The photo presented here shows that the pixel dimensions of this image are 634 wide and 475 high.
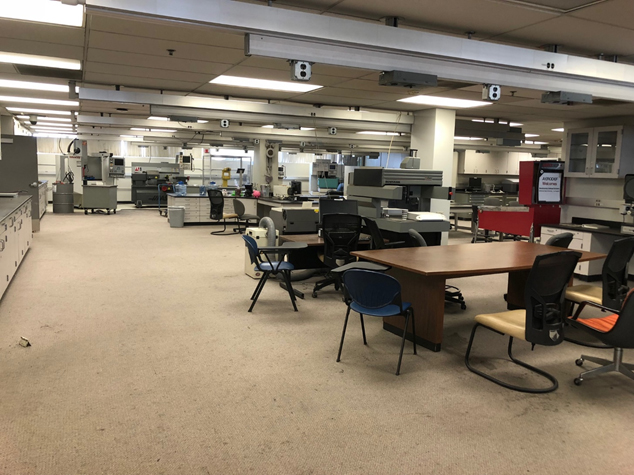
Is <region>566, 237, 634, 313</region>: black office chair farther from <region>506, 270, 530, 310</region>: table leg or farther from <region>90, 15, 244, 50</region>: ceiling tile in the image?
<region>90, 15, 244, 50</region>: ceiling tile

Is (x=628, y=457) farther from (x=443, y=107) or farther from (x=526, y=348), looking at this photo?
(x=443, y=107)

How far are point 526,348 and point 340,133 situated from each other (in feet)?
29.6

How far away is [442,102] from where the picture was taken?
6.86 metres

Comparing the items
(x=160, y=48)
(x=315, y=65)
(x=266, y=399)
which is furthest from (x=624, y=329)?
(x=160, y=48)

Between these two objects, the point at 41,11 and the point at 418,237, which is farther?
the point at 418,237

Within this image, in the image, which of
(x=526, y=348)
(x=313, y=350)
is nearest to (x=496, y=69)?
(x=526, y=348)

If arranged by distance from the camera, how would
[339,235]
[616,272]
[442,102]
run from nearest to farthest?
[616,272] < [339,235] < [442,102]

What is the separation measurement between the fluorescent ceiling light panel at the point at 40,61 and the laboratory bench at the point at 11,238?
64.8 inches

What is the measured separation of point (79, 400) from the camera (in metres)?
2.96

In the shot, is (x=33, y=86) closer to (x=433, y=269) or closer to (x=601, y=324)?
(x=433, y=269)

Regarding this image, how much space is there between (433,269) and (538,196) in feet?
16.6

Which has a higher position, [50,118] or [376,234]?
[50,118]

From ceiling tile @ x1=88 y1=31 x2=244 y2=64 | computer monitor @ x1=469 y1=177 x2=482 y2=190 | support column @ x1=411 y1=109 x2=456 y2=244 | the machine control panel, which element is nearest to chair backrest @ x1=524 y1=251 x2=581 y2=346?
ceiling tile @ x1=88 y1=31 x2=244 y2=64

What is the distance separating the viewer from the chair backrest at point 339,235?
209 inches
